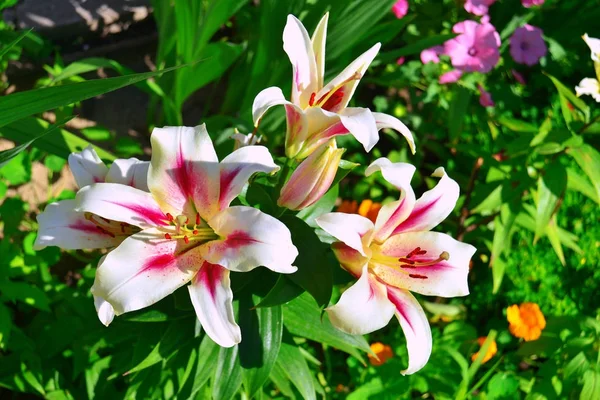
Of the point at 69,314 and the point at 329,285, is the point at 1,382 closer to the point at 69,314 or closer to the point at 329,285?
the point at 69,314

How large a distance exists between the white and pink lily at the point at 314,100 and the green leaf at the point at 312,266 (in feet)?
0.37

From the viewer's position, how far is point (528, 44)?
203cm

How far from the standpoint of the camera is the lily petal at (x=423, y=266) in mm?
841

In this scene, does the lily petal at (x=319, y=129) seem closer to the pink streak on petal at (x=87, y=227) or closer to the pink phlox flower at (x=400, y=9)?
the pink streak on petal at (x=87, y=227)

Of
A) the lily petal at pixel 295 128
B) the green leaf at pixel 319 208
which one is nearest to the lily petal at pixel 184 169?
the lily petal at pixel 295 128

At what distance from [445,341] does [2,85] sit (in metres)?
1.45

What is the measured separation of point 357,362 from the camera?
1.60 meters

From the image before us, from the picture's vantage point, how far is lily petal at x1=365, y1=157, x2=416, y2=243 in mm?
784

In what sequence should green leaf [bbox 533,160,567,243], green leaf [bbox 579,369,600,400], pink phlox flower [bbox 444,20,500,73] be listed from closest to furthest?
green leaf [bbox 579,369,600,400] < green leaf [bbox 533,160,567,243] < pink phlox flower [bbox 444,20,500,73]

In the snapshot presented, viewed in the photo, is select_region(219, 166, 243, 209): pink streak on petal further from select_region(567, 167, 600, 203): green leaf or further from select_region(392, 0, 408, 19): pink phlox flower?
select_region(392, 0, 408, 19): pink phlox flower

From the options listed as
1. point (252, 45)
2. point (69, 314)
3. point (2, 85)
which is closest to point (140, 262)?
point (69, 314)

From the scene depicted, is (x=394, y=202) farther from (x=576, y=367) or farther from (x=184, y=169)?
(x=576, y=367)

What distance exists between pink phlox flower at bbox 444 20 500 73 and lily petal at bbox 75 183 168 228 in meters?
1.33

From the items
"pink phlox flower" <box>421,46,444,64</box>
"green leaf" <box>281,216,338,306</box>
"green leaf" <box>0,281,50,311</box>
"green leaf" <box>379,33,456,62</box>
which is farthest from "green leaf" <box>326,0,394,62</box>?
"green leaf" <box>0,281,50,311</box>
